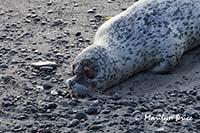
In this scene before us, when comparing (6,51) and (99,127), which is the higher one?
(6,51)

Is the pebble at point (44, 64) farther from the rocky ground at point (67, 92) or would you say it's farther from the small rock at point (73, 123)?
the small rock at point (73, 123)

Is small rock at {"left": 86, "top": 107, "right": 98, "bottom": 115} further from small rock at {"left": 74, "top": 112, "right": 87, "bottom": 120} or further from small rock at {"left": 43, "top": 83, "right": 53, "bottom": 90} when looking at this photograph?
small rock at {"left": 43, "top": 83, "right": 53, "bottom": 90}

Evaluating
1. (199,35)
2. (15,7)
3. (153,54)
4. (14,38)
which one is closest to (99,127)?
(153,54)

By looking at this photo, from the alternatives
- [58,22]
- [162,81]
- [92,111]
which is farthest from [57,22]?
[92,111]

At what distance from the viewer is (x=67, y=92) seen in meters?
6.00

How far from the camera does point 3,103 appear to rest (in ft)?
18.9

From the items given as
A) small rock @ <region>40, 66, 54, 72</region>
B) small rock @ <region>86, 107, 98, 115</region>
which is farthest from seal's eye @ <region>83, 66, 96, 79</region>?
small rock @ <region>40, 66, 54, 72</region>

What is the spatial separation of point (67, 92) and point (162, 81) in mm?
890

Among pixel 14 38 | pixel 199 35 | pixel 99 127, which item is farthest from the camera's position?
pixel 14 38

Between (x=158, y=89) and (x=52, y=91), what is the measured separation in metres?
0.96

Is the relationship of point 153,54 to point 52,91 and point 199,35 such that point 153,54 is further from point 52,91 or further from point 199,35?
point 52,91

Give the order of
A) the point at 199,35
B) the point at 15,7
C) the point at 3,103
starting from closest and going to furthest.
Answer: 1. the point at 3,103
2. the point at 199,35
3. the point at 15,7

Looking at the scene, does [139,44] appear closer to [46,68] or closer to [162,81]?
[162,81]

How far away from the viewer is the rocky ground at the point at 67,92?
5.31 metres
